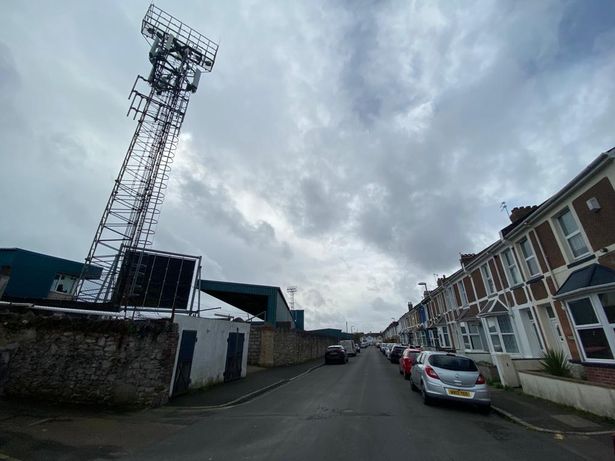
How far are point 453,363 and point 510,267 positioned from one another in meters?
8.47

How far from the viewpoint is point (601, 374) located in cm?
838

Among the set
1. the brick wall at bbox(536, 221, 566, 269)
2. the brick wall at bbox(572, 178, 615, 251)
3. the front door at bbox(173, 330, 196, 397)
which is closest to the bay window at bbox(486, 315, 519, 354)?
the brick wall at bbox(536, 221, 566, 269)

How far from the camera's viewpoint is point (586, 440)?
5.96 meters

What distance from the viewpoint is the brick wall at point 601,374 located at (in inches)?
316

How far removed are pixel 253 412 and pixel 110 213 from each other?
51.6 feet

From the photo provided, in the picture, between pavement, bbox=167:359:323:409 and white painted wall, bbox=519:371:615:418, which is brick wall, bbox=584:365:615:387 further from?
pavement, bbox=167:359:323:409

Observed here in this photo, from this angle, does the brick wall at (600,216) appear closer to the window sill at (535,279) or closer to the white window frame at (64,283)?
the window sill at (535,279)

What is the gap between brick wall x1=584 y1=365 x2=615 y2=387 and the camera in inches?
316

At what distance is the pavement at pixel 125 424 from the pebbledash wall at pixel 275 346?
11.5m

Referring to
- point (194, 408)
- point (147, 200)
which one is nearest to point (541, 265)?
point (194, 408)

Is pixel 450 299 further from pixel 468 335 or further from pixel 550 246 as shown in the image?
pixel 550 246

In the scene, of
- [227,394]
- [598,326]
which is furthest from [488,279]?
[227,394]

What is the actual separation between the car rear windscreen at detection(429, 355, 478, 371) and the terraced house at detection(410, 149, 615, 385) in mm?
3498

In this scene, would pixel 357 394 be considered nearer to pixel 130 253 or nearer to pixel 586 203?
pixel 586 203
